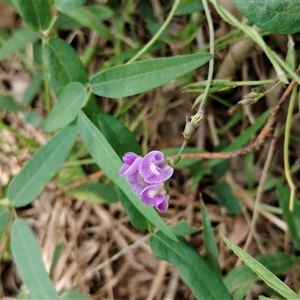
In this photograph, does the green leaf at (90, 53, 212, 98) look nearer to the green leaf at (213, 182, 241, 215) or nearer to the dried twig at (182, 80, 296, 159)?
the dried twig at (182, 80, 296, 159)

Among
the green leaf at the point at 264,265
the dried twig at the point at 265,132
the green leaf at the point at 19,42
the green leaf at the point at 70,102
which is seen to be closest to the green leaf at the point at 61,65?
the green leaf at the point at 70,102

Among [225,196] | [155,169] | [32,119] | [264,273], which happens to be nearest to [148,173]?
[155,169]

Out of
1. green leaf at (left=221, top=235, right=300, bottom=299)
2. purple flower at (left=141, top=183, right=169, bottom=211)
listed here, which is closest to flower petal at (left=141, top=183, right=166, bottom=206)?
purple flower at (left=141, top=183, right=169, bottom=211)

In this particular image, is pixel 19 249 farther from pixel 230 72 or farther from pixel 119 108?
pixel 230 72

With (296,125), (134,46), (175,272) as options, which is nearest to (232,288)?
(175,272)

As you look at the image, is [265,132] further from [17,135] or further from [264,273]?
[17,135]

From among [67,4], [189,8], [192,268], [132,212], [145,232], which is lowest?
[145,232]
